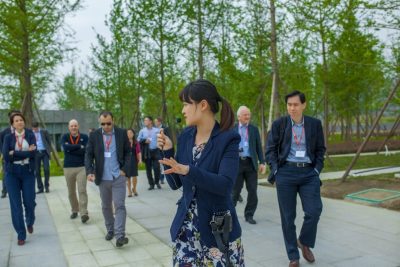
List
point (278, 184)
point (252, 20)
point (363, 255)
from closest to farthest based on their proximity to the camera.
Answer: point (278, 184), point (363, 255), point (252, 20)

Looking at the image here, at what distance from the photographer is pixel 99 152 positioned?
600 cm

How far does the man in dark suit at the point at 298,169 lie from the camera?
173 inches

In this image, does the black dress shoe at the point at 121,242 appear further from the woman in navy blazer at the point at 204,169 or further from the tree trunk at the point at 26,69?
the tree trunk at the point at 26,69

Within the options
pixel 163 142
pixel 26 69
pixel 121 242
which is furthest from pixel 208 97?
pixel 26 69

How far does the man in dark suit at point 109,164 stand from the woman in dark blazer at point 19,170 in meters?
0.91

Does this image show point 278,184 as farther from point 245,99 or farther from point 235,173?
point 245,99

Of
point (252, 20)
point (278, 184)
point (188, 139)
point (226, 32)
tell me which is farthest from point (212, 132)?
point (226, 32)

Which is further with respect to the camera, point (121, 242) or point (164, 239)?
point (164, 239)

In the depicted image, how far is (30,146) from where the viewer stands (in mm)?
6176

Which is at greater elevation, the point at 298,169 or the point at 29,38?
the point at 29,38

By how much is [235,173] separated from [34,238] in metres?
4.88

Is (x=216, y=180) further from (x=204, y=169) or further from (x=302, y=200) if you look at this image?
(x=302, y=200)

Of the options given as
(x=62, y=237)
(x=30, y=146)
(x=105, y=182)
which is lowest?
(x=62, y=237)

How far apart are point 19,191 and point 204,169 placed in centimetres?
455
